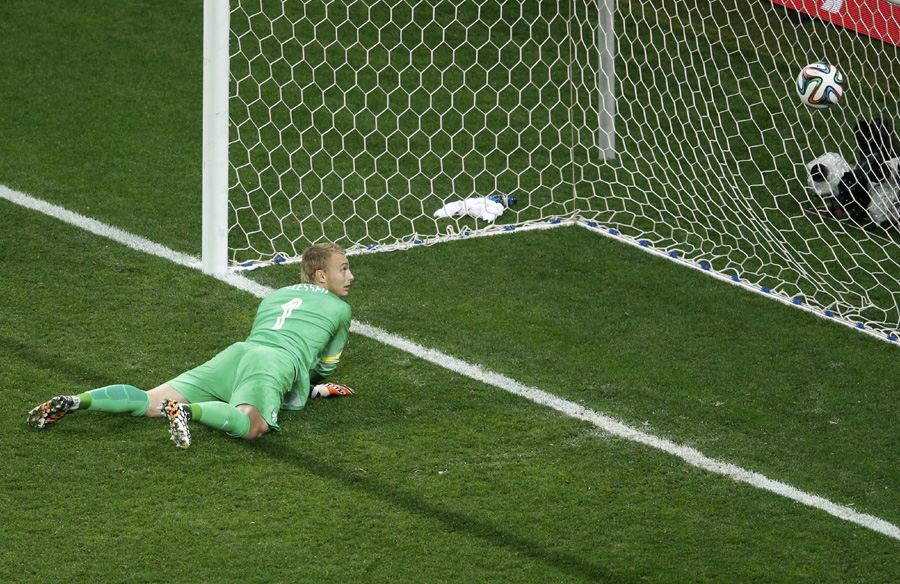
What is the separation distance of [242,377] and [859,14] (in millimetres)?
5641

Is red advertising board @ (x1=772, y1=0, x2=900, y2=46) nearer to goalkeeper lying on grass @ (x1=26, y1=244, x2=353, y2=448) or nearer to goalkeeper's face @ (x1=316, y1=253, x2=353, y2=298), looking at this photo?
goalkeeper's face @ (x1=316, y1=253, x2=353, y2=298)

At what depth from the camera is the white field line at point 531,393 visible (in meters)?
4.18

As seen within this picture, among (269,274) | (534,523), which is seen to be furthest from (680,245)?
(534,523)

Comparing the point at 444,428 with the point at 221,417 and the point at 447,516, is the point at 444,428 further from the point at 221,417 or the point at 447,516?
the point at 221,417

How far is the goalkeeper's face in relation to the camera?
4.95 meters

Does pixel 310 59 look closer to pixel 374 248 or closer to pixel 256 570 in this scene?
pixel 374 248

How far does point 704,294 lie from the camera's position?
20.2ft

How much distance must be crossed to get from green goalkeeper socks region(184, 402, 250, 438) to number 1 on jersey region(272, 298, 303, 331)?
53 centimetres

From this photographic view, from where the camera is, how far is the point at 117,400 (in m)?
4.29

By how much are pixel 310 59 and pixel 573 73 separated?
6.79 feet

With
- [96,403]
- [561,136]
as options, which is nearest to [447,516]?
[96,403]

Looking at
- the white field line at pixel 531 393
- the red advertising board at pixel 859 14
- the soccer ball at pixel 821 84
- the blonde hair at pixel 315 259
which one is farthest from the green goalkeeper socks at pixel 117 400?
the red advertising board at pixel 859 14

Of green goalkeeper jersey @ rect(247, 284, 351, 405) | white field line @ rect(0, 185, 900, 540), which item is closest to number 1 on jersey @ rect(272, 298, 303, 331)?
green goalkeeper jersey @ rect(247, 284, 351, 405)

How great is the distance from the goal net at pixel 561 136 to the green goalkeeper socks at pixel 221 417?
1960 millimetres
